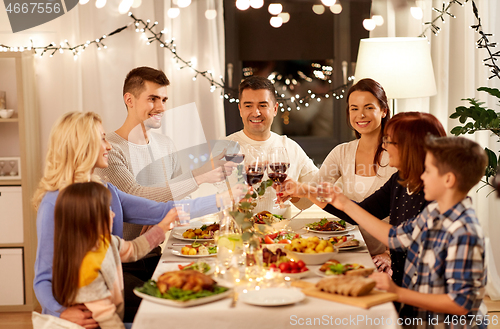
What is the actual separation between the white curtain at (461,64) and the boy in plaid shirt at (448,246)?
2.25 meters

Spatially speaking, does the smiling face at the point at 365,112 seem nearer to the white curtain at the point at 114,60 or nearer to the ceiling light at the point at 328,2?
the white curtain at the point at 114,60

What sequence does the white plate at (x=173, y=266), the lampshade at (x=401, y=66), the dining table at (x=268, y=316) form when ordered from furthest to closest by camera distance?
the lampshade at (x=401, y=66), the white plate at (x=173, y=266), the dining table at (x=268, y=316)

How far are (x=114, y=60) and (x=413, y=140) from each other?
8.41 ft

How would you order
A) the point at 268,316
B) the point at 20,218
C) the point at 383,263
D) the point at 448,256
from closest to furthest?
the point at 268,316 → the point at 448,256 → the point at 383,263 → the point at 20,218

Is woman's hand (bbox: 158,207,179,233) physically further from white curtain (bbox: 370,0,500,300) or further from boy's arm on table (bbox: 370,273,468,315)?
white curtain (bbox: 370,0,500,300)

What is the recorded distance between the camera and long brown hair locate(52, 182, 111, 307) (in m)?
1.60

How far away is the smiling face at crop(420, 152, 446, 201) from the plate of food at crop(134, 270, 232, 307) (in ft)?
2.25

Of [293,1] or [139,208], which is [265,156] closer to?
[139,208]

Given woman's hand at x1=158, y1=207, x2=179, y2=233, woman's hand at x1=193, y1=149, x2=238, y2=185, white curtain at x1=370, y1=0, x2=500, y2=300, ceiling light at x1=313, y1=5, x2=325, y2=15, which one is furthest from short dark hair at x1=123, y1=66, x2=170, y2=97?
white curtain at x1=370, y1=0, x2=500, y2=300

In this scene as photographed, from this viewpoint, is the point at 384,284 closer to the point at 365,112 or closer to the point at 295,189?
the point at 295,189

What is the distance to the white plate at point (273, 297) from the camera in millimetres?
1377

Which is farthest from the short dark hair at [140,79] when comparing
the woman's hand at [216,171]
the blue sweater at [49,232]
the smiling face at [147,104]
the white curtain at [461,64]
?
the white curtain at [461,64]

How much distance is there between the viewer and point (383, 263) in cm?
242

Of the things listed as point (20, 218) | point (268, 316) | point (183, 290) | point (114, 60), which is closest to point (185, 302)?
point (183, 290)
